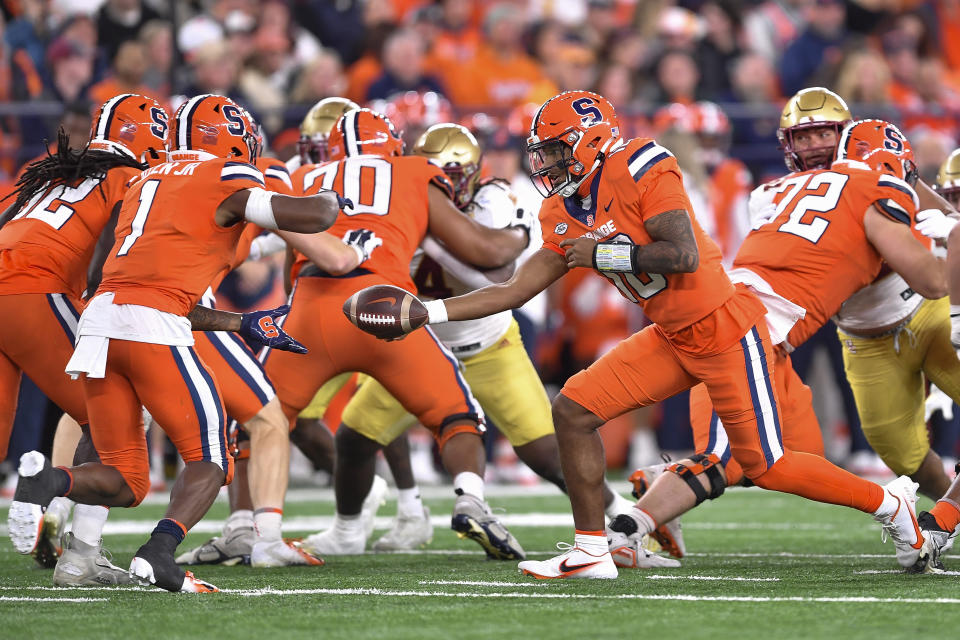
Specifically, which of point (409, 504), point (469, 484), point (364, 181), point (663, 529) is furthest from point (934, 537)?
point (364, 181)

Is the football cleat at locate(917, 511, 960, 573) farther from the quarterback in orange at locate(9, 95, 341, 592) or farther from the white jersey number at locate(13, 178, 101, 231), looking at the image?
the white jersey number at locate(13, 178, 101, 231)

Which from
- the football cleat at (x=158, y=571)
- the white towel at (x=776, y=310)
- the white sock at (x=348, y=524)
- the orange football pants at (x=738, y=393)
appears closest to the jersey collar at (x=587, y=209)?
the orange football pants at (x=738, y=393)

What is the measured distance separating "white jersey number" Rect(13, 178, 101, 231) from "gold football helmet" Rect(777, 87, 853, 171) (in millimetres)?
3014

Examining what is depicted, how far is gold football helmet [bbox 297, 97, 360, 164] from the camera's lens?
732 cm

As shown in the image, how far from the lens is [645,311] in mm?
5285

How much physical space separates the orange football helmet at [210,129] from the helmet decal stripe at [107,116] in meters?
0.62

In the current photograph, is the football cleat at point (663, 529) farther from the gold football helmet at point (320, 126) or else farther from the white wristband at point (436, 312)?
the gold football helmet at point (320, 126)

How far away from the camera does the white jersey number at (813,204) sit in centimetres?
568

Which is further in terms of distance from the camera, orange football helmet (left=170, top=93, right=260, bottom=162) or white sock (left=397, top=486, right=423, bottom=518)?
white sock (left=397, top=486, right=423, bottom=518)

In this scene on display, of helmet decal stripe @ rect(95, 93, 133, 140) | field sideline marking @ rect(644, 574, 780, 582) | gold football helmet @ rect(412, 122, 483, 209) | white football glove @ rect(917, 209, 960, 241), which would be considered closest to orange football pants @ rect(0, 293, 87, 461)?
helmet decal stripe @ rect(95, 93, 133, 140)

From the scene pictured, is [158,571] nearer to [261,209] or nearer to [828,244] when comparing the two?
[261,209]

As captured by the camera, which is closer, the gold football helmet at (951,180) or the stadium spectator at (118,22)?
the gold football helmet at (951,180)

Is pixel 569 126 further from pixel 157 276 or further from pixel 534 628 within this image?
pixel 534 628

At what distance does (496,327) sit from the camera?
6.82 meters
